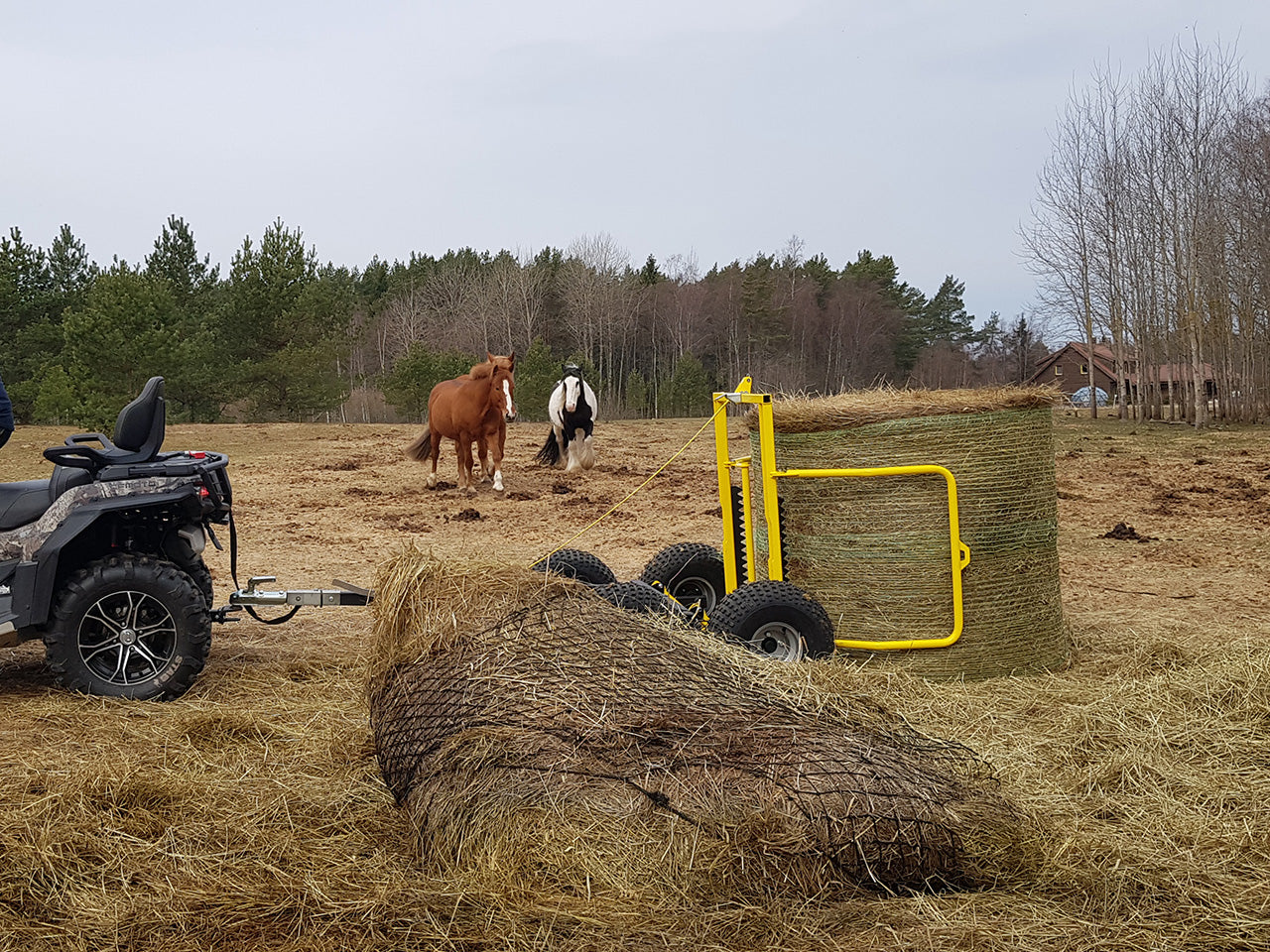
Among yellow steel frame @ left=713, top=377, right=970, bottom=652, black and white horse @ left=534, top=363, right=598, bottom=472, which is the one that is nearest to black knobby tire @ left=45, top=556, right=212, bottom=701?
yellow steel frame @ left=713, top=377, right=970, bottom=652

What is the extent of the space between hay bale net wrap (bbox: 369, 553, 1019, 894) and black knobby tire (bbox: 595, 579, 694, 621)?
1028mm

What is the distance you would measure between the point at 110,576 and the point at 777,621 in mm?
3445

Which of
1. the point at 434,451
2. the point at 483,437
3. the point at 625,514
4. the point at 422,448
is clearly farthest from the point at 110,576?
the point at 422,448

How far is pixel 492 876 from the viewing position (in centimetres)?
322

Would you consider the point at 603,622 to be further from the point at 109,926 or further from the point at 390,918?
the point at 109,926

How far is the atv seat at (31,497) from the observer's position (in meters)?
5.83

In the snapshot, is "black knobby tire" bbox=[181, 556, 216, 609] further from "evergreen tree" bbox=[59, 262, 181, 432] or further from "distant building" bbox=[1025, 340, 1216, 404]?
"evergreen tree" bbox=[59, 262, 181, 432]

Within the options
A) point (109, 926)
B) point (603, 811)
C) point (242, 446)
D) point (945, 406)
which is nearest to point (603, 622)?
point (603, 811)

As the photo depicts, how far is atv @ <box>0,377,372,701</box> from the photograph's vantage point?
572 cm

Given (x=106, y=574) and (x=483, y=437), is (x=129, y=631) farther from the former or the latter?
(x=483, y=437)

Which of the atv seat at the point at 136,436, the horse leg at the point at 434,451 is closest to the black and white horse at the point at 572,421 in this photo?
the horse leg at the point at 434,451

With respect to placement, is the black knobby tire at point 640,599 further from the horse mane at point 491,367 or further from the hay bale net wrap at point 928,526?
the horse mane at point 491,367

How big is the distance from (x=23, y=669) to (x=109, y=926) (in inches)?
159

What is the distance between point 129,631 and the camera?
5836mm
